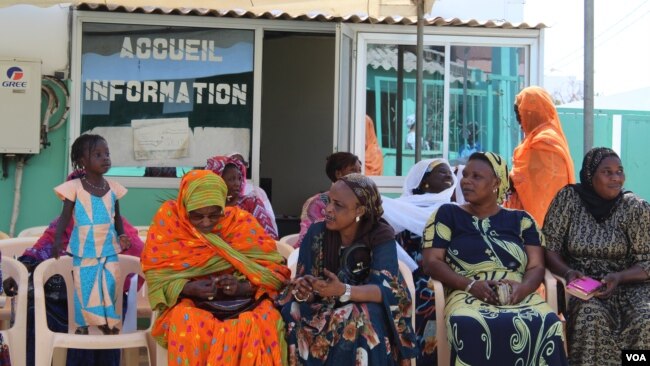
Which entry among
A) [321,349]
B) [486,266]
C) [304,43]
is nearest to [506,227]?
[486,266]

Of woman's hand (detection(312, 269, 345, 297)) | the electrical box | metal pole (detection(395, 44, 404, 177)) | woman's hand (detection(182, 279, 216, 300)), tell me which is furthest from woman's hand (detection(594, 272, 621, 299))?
the electrical box

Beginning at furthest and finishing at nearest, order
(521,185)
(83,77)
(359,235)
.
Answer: (83,77) < (521,185) < (359,235)

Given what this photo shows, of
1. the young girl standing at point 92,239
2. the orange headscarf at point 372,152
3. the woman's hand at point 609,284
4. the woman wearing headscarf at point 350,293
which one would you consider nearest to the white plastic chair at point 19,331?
the young girl standing at point 92,239

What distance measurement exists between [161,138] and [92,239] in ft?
9.15

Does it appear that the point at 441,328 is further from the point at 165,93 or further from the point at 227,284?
the point at 165,93

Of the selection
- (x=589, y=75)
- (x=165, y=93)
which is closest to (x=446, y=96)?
(x=165, y=93)

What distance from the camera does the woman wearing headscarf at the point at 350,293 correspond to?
11.5ft

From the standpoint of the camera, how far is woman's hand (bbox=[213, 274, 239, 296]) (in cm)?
368

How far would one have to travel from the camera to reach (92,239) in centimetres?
431

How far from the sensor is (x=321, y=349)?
11.5 ft

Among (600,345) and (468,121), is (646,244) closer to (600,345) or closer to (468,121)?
(600,345)

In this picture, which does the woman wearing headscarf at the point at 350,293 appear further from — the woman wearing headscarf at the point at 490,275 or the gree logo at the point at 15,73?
the gree logo at the point at 15,73

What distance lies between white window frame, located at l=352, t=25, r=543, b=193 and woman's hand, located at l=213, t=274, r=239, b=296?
333 cm

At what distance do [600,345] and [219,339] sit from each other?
69.6 inches
